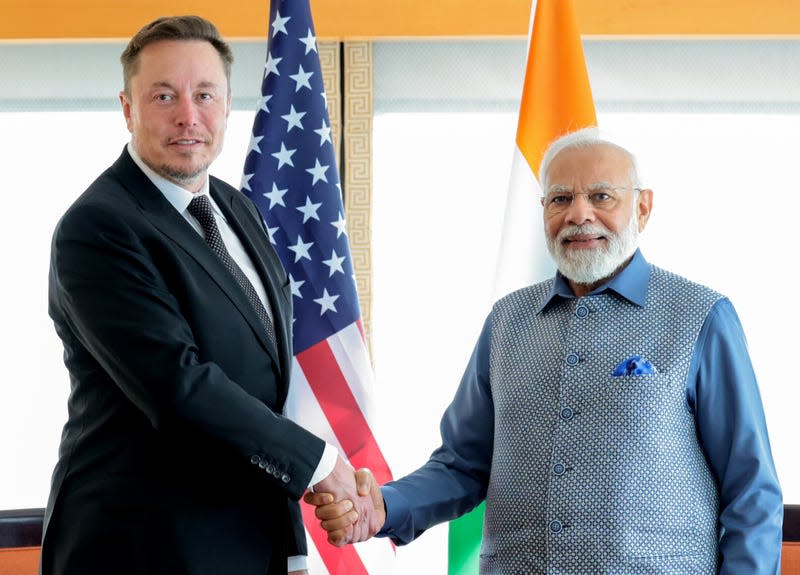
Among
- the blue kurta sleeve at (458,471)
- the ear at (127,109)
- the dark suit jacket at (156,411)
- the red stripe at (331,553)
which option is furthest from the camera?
the red stripe at (331,553)

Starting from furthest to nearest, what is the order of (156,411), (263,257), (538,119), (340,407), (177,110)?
1. (538,119)
2. (340,407)
3. (263,257)
4. (177,110)
5. (156,411)

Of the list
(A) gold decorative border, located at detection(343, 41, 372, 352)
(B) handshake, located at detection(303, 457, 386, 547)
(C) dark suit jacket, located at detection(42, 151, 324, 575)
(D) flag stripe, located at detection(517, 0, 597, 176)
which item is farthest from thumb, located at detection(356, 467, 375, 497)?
(A) gold decorative border, located at detection(343, 41, 372, 352)

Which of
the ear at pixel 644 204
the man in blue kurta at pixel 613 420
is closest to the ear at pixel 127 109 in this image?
the man in blue kurta at pixel 613 420

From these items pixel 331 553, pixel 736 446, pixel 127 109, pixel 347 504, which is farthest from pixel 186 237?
pixel 331 553

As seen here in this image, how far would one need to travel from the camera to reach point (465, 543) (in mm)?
3211

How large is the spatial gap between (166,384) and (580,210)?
98 centimetres

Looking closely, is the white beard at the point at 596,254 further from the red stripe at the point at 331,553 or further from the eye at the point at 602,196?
the red stripe at the point at 331,553

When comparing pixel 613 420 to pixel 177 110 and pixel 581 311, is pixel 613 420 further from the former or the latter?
pixel 177 110

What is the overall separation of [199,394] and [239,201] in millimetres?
605

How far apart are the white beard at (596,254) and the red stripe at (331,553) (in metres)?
1.33

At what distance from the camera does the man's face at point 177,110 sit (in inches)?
82.7

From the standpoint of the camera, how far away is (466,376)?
8.26ft

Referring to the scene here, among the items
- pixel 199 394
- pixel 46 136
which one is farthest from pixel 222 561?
pixel 46 136

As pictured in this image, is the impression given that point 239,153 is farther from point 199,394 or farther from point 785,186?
point 199,394
